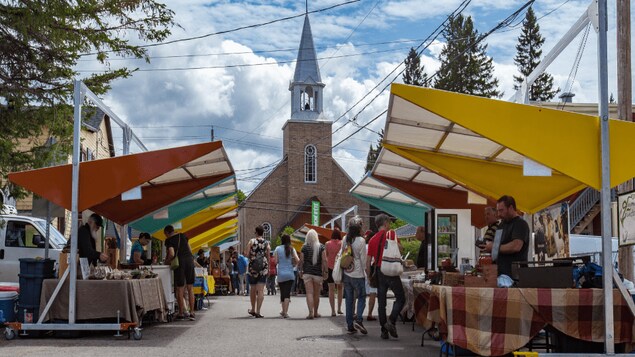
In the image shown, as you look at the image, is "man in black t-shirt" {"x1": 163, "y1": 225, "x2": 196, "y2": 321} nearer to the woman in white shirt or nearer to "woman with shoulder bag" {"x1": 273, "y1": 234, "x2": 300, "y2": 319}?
"woman with shoulder bag" {"x1": 273, "y1": 234, "x2": 300, "y2": 319}

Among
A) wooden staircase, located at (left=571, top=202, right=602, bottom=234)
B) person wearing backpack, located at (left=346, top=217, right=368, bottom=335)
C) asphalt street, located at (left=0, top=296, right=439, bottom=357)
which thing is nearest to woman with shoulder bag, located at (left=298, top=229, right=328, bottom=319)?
asphalt street, located at (left=0, top=296, right=439, bottom=357)

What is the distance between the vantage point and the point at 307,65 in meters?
75.8

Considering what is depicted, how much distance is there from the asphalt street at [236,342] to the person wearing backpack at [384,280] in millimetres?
239

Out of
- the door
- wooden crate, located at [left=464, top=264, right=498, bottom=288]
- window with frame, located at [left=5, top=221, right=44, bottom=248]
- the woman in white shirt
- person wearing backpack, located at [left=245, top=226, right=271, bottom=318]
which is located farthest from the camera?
window with frame, located at [left=5, top=221, right=44, bottom=248]

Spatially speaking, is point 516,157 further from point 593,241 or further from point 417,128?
point 593,241

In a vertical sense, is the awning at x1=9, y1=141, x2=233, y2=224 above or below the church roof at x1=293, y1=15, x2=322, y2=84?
below

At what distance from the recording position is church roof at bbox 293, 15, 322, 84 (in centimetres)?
7181

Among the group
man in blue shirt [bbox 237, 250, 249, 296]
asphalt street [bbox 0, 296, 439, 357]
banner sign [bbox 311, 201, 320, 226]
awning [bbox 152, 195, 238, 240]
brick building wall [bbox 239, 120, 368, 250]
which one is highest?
A: brick building wall [bbox 239, 120, 368, 250]

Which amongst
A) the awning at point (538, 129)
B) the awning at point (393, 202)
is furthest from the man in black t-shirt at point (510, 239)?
the awning at point (393, 202)

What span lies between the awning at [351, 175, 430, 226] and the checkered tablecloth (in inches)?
538

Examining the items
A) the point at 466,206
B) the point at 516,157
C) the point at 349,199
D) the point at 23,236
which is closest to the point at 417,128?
the point at 516,157

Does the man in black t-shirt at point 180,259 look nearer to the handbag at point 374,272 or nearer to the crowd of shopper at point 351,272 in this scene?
the crowd of shopper at point 351,272

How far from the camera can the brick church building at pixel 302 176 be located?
250ft

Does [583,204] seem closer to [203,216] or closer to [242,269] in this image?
[242,269]
